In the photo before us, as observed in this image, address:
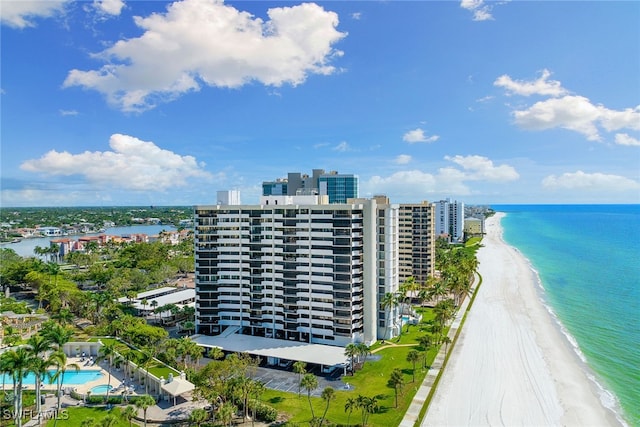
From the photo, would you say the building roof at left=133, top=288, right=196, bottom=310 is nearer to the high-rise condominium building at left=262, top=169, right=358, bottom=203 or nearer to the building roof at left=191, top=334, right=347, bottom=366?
the building roof at left=191, top=334, right=347, bottom=366

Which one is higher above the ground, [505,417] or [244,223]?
[244,223]

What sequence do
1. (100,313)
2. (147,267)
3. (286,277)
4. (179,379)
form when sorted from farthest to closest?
(147,267) → (100,313) → (286,277) → (179,379)

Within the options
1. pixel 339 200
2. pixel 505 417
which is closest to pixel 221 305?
pixel 505 417

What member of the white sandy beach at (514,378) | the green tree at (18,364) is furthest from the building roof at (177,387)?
the white sandy beach at (514,378)

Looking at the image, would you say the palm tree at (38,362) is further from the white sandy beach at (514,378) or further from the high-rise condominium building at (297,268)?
the white sandy beach at (514,378)

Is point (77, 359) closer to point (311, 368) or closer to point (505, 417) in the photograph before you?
point (311, 368)
